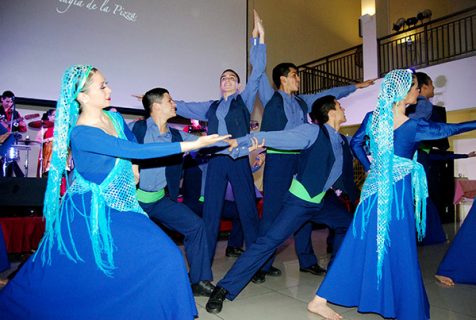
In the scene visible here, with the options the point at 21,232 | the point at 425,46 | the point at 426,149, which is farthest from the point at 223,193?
the point at 425,46

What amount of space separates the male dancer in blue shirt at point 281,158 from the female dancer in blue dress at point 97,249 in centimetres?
132

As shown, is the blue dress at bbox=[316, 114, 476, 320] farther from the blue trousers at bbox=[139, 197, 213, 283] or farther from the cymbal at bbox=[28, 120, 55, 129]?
the cymbal at bbox=[28, 120, 55, 129]

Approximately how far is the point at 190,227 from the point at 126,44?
438 cm

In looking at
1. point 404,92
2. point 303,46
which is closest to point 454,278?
point 404,92

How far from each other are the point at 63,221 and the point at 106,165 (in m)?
0.29

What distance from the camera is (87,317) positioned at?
1.36 meters

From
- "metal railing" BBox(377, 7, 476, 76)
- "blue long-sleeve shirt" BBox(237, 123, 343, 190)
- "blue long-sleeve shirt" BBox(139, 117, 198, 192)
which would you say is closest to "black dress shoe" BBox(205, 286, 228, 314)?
"blue long-sleeve shirt" BBox(139, 117, 198, 192)

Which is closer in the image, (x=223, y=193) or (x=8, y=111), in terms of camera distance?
(x=223, y=193)

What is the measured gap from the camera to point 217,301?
212 cm

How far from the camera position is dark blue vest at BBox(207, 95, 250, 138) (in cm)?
288

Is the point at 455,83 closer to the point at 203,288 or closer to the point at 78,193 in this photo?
the point at 203,288

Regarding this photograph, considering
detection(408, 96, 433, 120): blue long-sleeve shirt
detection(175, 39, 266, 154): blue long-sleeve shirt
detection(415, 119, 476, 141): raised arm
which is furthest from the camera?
detection(408, 96, 433, 120): blue long-sleeve shirt

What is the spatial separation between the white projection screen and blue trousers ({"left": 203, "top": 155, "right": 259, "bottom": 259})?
141 inches

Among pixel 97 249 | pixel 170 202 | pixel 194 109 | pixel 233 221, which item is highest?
pixel 194 109
